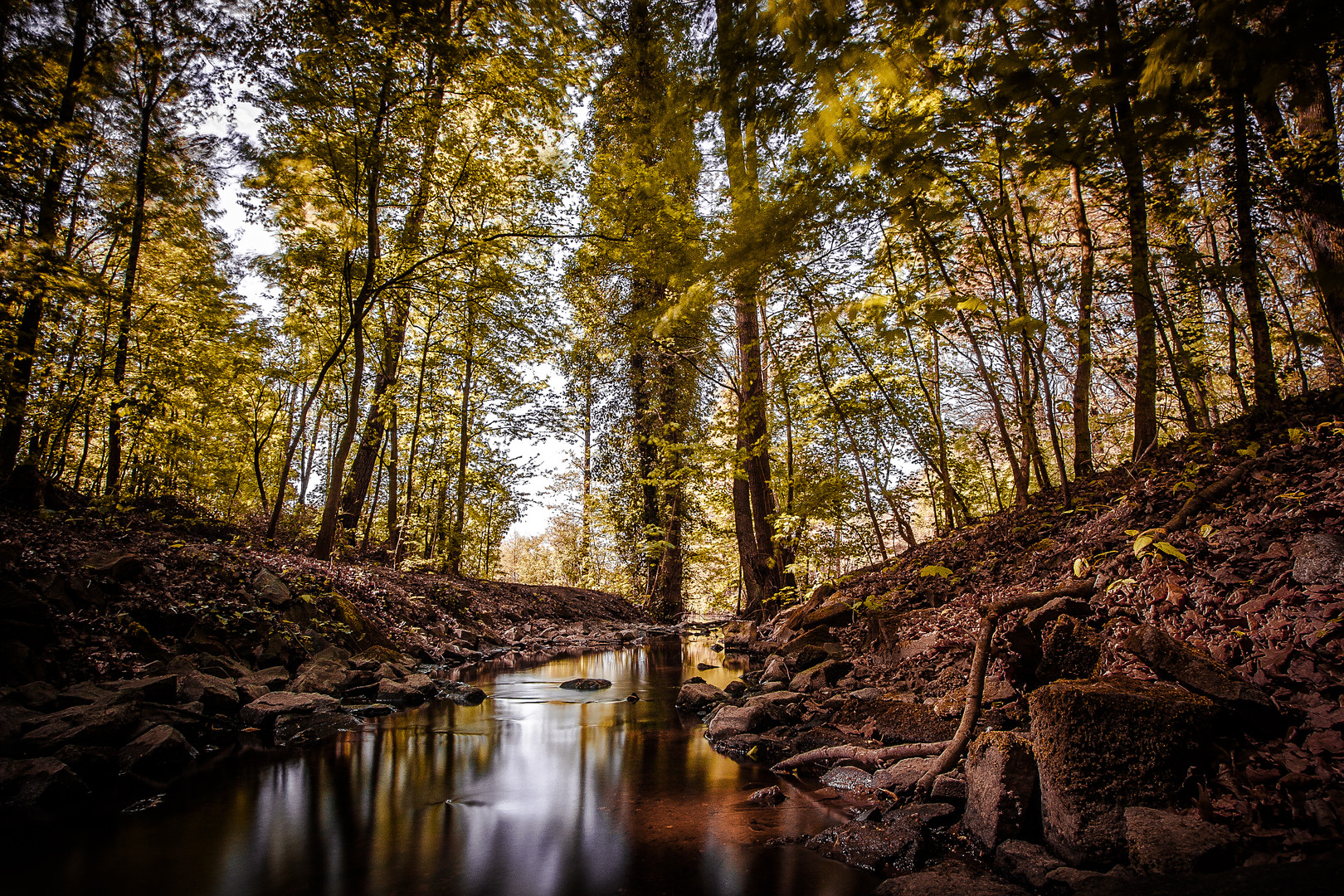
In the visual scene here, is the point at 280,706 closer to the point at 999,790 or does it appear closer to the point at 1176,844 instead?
the point at 999,790

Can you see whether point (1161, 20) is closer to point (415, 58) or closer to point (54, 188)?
point (415, 58)

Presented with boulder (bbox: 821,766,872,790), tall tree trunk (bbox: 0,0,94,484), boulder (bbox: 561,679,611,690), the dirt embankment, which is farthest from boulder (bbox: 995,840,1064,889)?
tall tree trunk (bbox: 0,0,94,484)

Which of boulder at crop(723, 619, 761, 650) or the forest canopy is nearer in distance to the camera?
the forest canopy

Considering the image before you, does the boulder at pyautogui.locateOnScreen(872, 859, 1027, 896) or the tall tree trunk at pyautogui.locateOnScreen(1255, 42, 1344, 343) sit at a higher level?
the tall tree trunk at pyautogui.locateOnScreen(1255, 42, 1344, 343)

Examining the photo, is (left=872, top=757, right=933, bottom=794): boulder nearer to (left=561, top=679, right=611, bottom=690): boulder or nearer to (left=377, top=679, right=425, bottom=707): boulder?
(left=561, top=679, right=611, bottom=690): boulder

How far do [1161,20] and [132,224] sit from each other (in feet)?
46.1

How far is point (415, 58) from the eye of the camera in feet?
29.5

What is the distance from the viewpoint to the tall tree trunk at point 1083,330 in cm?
601

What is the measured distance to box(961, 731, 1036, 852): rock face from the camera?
2.62 metres

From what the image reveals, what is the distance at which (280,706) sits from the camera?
5.33 m

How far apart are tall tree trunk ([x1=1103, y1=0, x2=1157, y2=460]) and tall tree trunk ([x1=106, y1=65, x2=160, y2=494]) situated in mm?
12317

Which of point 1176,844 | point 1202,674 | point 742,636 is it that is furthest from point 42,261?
point 742,636

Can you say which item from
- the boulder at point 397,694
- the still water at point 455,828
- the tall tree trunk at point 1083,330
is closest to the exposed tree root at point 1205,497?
the tall tree trunk at point 1083,330

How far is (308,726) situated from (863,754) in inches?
200
